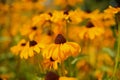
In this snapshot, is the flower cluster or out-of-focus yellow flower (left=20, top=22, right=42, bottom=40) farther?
out-of-focus yellow flower (left=20, top=22, right=42, bottom=40)

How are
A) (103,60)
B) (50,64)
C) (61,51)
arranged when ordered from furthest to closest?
(103,60) → (50,64) → (61,51)

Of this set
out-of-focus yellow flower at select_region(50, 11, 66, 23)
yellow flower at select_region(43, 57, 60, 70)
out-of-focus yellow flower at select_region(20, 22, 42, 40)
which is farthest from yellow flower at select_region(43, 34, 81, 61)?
out-of-focus yellow flower at select_region(20, 22, 42, 40)

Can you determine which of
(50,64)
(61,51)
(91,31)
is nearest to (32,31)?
(91,31)

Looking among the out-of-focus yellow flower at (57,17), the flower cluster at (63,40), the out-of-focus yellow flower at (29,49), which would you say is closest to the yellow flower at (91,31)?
the flower cluster at (63,40)

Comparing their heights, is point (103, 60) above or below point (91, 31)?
below

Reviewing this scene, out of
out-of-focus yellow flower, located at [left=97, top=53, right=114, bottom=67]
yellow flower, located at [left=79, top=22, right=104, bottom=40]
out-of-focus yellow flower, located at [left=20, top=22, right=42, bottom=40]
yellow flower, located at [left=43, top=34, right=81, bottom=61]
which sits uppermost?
yellow flower, located at [left=43, top=34, right=81, bottom=61]

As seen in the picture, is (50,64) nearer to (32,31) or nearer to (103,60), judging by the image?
(32,31)

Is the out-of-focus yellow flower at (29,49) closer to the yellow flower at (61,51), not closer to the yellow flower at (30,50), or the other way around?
the yellow flower at (30,50)

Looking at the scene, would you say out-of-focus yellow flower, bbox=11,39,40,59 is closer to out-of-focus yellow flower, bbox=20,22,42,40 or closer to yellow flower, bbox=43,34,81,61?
yellow flower, bbox=43,34,81,61

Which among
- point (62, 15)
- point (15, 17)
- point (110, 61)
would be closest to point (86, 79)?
point (110, 61)

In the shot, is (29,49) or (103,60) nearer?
(29,49)

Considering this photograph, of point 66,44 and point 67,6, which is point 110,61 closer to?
point 67,6
